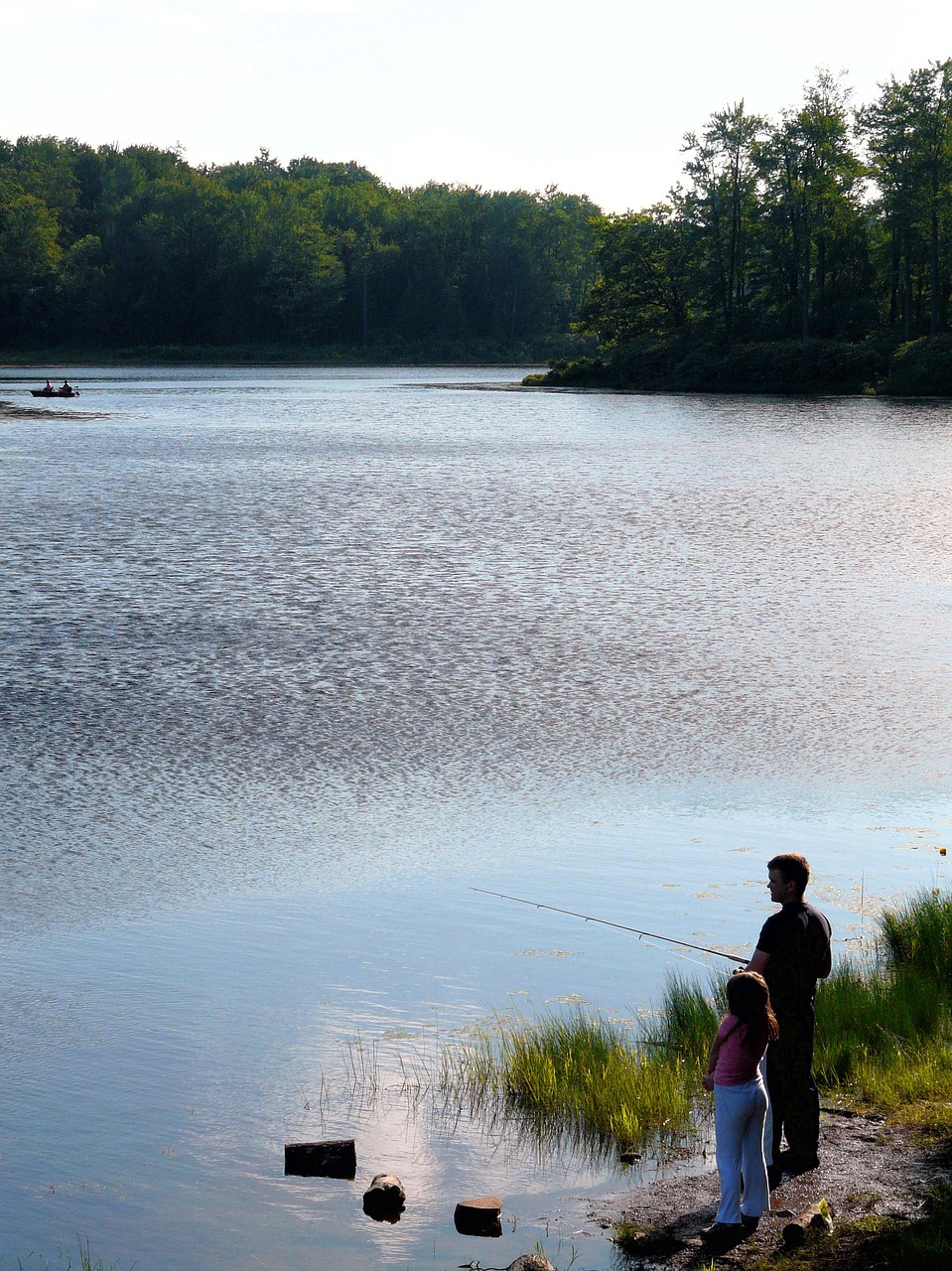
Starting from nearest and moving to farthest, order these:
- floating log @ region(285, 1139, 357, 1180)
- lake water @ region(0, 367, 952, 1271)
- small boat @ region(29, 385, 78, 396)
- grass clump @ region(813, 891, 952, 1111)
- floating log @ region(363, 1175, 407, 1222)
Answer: floating log @ region(363, 1175, 407, 1222) → floating log @ region(285, 1139, 357, 1180) → lake water @ region(0, 367, 952, 1271) → grass clump @ region(813, 891, 952, 1111) → small boat @ region(29, 385, 78, 396)

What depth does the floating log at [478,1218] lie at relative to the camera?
6801 mm

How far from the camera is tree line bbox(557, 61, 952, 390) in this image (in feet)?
312

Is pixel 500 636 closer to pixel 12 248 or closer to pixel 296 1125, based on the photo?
pixel 296 1125

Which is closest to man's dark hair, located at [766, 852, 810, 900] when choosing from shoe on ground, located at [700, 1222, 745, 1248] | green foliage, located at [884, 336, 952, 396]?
shoe on ground, located at [700, 1222, 745, 1248]

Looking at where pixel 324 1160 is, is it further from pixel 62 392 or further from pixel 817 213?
pixel 817 213

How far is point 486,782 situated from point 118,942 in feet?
16.9

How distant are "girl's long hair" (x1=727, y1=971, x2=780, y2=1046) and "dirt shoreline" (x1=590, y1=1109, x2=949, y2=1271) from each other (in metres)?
0.89

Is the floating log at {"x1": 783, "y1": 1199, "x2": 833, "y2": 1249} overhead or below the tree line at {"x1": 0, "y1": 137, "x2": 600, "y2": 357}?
below

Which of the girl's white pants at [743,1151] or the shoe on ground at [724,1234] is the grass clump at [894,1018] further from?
the shoe on ground at [724,1234]

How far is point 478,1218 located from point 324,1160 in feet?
3.13

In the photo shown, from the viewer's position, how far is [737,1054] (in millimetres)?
6520

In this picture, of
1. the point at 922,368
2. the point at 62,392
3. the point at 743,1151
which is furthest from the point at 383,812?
the point at 922,368

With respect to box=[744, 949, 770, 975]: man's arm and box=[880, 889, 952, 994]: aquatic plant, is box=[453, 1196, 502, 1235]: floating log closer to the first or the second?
box=[744, 949, 770, 975]: man's arm

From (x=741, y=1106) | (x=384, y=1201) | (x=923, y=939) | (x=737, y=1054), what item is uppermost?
(x=737, y=1054)
